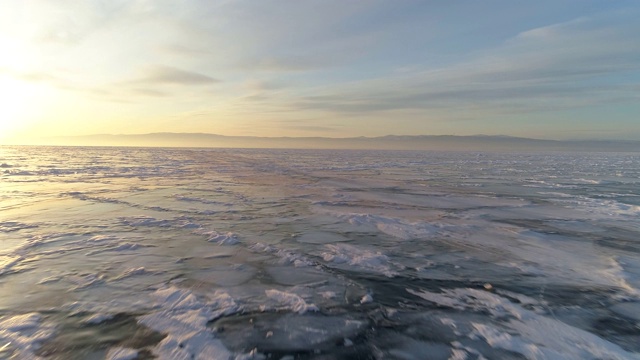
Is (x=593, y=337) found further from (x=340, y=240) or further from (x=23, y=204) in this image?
(x=23, y=204)

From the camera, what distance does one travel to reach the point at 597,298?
4.73 metres

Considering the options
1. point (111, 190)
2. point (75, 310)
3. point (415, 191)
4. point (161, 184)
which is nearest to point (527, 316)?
point (75, 310)

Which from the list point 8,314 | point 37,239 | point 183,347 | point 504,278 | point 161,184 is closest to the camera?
point 183,347

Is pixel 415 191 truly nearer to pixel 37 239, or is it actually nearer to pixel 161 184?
pixel 161 184

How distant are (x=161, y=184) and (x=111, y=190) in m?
2.60

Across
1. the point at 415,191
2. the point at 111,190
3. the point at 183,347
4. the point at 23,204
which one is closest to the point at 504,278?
the point at 183,347

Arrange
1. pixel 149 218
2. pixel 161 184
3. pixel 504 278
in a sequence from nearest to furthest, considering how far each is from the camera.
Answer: pixel 504 278
pixel 149 218
pixel 161 184

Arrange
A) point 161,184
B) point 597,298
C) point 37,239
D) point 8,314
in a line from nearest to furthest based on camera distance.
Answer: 1. point 8,314
2. point 597,298
3. point 37,239
4. point 161,184

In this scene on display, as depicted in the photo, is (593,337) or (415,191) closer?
(593,337)

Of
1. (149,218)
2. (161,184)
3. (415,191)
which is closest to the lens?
(149,218)

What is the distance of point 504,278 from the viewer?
5.39m

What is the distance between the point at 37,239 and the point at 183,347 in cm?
552

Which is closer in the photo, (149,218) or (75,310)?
(75,310)

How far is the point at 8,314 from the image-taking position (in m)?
4.01
